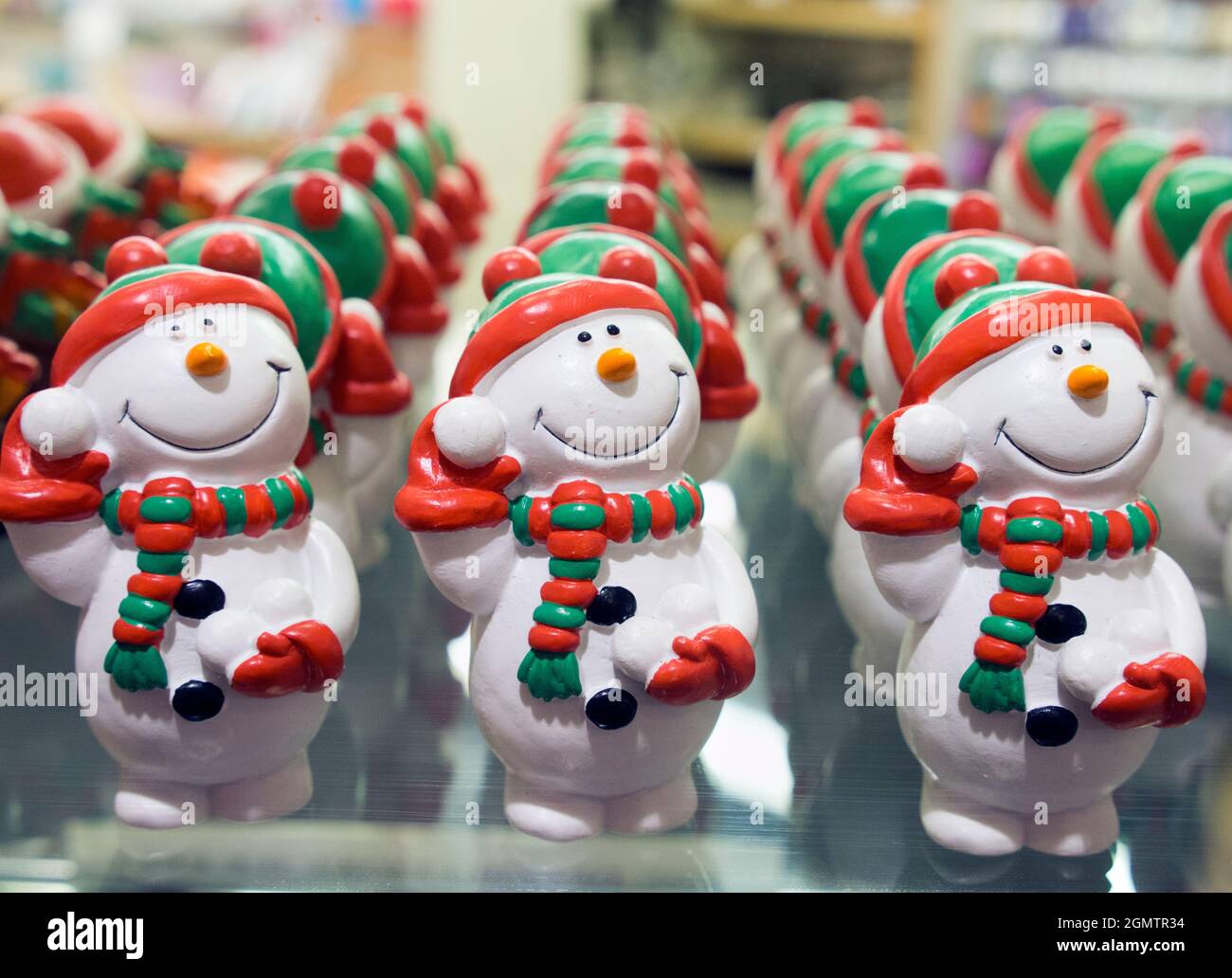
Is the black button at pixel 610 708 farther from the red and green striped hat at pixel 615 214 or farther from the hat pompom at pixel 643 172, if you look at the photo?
the hat pompom at pixel 643 172

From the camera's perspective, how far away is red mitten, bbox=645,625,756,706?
121 cm

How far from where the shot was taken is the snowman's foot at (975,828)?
131 centimetres

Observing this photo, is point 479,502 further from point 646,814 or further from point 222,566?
point 646,814

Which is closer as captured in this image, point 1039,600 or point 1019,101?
point 1039,600

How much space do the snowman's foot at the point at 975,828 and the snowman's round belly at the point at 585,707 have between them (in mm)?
253

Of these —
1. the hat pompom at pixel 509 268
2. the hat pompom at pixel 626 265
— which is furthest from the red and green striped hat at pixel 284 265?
the hat pompom at pixel 626 265

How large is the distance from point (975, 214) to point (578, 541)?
689 millimetres

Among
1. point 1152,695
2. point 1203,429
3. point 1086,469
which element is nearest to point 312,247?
point 1086,469

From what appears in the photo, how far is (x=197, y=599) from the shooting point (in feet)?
4.07
